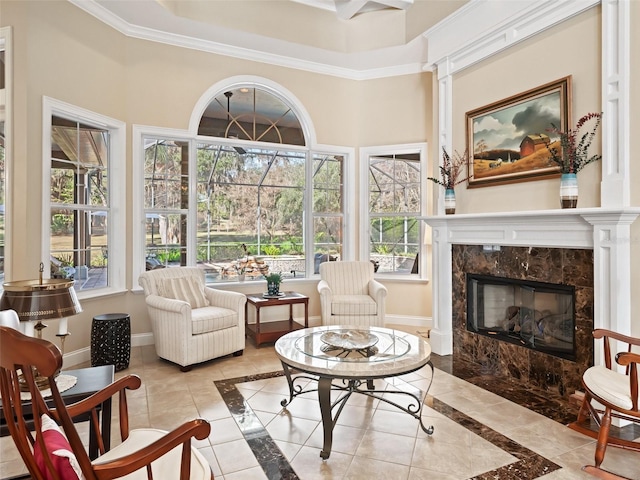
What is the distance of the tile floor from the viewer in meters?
2.15

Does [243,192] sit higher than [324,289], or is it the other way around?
[243,192]

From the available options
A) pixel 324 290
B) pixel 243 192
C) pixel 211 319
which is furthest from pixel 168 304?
pixel 243 192

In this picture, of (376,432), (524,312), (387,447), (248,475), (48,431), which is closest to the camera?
(48,431)

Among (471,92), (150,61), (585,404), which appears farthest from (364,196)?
(585,404)

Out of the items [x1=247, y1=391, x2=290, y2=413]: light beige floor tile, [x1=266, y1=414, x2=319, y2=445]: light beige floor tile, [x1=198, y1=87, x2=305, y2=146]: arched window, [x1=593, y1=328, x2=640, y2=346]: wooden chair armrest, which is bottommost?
[x1=266, y1=414, x2=319, y2=445]: light beige floor tile

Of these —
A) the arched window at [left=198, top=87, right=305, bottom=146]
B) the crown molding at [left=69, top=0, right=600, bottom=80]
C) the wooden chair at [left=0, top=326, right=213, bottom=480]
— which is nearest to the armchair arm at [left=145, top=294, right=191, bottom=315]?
the arched window at [left=198, top=87, right=305, bottom=146]

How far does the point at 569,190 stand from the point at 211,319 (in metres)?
3.20

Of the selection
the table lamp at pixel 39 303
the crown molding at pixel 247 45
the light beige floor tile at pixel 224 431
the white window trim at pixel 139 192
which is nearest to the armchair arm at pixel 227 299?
the white window trim at pixel 139 192

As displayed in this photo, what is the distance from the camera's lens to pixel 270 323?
194 inches

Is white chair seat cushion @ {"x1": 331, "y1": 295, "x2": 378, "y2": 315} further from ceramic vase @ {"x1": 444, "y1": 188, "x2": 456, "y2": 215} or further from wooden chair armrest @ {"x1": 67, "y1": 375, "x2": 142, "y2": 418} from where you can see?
wooden chair armrest @ {"x1": 67, "y1": 375, "x2": 142, "y2": 418}

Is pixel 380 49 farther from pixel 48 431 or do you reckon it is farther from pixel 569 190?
pixel 48 431

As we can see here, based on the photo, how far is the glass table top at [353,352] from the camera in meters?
2.29

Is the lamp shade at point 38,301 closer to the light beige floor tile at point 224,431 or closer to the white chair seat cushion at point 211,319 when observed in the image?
the light beige floor tile at point 224,431

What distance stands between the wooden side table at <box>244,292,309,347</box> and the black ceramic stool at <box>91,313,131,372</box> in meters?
1.32
